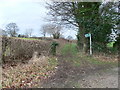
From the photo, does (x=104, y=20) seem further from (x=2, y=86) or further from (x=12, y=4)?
(x=2, y=86)

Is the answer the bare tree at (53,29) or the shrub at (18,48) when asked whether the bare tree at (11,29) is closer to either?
the shrub at (18,48)

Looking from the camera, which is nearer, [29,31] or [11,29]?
[11,29]

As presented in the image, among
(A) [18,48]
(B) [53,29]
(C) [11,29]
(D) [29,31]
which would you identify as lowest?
Result: (A) [18,48]

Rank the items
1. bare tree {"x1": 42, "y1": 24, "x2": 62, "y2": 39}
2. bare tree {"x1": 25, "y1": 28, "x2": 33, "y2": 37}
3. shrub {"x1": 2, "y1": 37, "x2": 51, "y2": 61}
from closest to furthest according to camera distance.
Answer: shrub {"x1": 2, "y1": 37, "x2": 51, "y2": 61} → bare tree {"x1": 42, "y1": 24, "x2": 62, "y2": 39} → bare tree {"x1": 25, "y1": 28, "x2": 33, "y2": 37}

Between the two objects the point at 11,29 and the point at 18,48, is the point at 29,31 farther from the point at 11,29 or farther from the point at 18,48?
the point at 18,48

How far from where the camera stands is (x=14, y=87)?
11.0 feet

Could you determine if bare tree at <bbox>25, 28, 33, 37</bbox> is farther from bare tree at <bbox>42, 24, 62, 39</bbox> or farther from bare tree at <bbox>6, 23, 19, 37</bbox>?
bare tree at <bbox>6, 23, 19, 37</bbox>

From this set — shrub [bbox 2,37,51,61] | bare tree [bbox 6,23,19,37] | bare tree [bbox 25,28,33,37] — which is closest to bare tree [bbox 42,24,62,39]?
bare tree [bbox 25,28,33,37]

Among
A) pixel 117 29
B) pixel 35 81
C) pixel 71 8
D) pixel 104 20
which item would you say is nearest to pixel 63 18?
pixel 71 8

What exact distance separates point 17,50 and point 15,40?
57cm

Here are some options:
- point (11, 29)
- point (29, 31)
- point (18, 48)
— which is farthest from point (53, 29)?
point (29, 31)

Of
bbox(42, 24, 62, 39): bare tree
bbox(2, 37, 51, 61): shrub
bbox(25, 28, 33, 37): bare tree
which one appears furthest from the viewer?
bbox(25, 28, 33, 37): bare tree

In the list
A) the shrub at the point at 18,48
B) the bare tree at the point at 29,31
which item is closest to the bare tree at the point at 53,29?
the bare tree at the point at 29,31

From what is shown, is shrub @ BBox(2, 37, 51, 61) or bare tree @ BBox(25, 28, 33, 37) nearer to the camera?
shrub @ BBox(2, 37, 51, 61)
